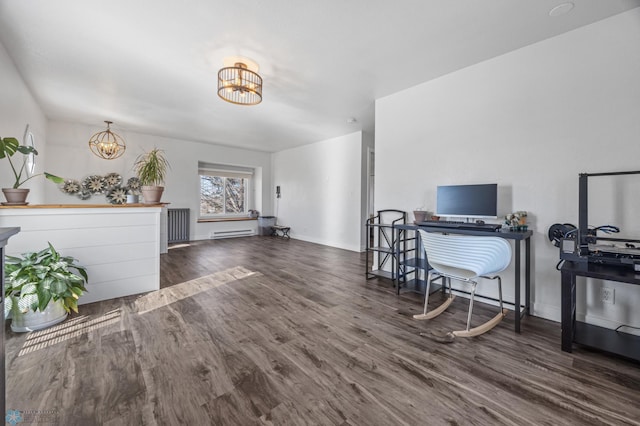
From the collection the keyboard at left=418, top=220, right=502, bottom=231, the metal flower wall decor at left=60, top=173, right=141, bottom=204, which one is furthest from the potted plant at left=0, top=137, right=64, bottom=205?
the keyboard at left=418, top=220, right=502, bottom=231

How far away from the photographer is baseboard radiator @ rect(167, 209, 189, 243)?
6.24 meters

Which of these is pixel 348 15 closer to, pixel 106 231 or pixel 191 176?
pixel 106 231

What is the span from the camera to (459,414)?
1291 millimetres

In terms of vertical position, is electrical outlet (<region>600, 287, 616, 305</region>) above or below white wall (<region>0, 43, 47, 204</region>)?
below

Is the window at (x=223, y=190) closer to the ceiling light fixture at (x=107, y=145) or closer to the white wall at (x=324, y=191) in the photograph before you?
the white wall at (x=324, y=191)

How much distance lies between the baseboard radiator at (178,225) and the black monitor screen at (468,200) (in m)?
5.93

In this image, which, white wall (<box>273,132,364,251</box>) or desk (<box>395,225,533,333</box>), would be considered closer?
desk (<box>395,225,533,333</box>)

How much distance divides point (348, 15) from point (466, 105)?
5.40 feet

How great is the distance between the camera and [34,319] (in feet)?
6.80

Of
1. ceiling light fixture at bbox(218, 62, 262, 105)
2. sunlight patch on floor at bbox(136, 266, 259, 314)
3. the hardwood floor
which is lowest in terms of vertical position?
the hardwood floor

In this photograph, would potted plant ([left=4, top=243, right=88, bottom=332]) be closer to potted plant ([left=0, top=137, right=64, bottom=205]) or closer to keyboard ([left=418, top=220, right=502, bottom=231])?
potted plant ([left=0, top=137, right=64, bottom=205])

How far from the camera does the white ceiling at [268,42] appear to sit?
2.03 metres

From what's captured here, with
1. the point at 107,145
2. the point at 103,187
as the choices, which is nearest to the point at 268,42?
the point at 107,145

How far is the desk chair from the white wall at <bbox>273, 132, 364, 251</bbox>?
3232 mm
